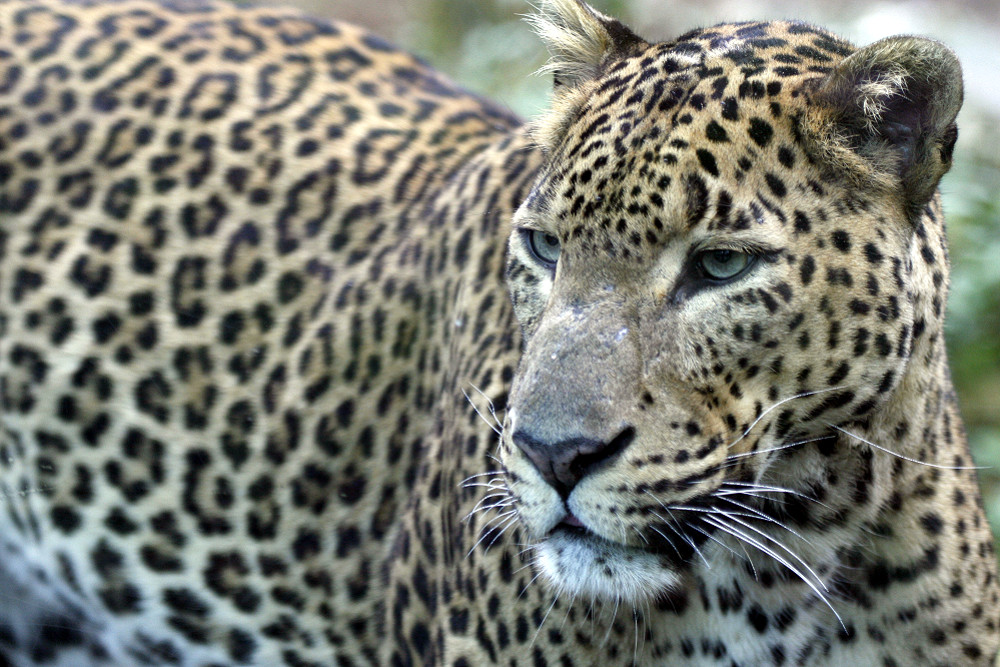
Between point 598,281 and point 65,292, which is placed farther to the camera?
point 65,292

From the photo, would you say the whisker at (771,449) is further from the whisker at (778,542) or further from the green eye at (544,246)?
the green eye at (544,246)

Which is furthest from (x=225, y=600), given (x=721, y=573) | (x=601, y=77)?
(x=601, y=77)

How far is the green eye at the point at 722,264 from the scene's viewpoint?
340 centimetres

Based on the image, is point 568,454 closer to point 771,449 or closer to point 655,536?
point 655,536

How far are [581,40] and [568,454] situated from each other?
1.62 meters

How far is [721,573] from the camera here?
389cm

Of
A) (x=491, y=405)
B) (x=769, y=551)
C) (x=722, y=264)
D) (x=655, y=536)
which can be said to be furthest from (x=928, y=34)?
(x=655, y=536)

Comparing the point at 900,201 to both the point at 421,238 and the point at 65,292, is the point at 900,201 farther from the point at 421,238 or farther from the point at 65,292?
the point at 65,292

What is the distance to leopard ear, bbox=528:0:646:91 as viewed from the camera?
417cm

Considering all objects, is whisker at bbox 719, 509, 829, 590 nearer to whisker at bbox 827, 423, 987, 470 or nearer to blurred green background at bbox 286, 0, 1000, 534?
whisker at bbox 827, 423, 987, 470

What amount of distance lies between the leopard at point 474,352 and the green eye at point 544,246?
10 mm

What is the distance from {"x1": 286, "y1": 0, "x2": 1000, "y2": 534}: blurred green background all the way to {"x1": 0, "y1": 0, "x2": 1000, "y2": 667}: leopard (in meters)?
1.25

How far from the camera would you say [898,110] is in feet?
11.4

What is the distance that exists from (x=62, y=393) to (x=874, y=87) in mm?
3865
